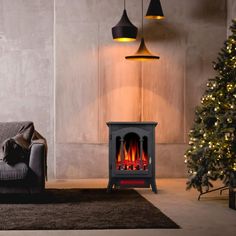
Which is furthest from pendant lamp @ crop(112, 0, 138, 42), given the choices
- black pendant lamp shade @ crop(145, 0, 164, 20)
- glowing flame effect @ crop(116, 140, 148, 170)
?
glowing flame effect @ crop(116, 140, 148, 170)

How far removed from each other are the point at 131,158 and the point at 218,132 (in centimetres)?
154

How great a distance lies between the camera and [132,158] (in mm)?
7773

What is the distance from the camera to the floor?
5129 mm

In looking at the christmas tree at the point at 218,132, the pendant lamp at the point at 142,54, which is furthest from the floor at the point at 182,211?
the pendant lamp at the point at 142,54

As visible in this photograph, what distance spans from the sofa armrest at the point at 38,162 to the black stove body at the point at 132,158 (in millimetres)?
1104

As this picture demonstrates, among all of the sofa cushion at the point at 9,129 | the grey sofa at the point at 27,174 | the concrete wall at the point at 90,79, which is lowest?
the grey sofa at the point at 27,174

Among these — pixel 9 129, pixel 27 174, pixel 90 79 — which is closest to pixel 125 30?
pixel 90 79

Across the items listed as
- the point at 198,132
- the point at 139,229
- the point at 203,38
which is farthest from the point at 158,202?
Answer: the point at 203,38

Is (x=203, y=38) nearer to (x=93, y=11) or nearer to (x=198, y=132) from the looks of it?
(x=93, y=11)

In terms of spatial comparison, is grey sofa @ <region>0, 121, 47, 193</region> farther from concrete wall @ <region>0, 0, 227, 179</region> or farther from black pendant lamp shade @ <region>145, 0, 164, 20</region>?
black pendant lamp shade @ <region>145, 0, 164, 20</region>

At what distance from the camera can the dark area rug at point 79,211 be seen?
5.41m

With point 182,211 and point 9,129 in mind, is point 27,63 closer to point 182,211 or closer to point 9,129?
point 9,129

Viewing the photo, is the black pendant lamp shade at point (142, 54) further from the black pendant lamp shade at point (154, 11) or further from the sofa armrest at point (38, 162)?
the sofa armrest at point (38, 162)

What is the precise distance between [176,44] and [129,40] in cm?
86
